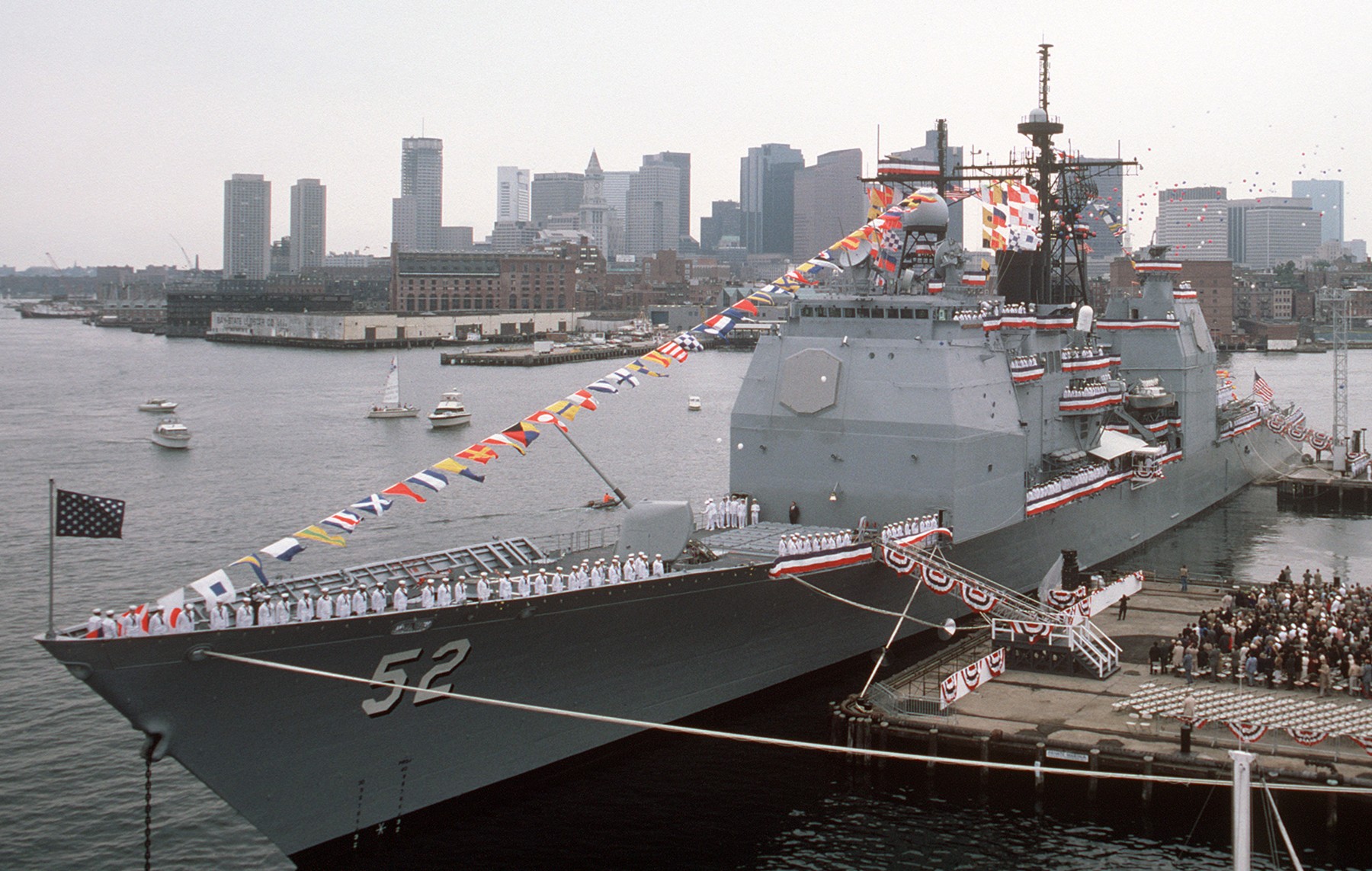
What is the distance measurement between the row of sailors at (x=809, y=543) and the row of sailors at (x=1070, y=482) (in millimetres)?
6878

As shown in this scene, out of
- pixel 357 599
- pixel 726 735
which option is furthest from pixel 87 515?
pixel 726 735

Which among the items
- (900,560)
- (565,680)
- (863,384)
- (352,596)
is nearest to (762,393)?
(863,384)

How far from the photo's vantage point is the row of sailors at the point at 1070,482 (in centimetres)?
2766

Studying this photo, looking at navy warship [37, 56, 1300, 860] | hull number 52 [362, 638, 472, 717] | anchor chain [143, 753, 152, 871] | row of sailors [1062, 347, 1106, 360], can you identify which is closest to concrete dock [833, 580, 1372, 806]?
navy warship [37, 56, 1300, 860]

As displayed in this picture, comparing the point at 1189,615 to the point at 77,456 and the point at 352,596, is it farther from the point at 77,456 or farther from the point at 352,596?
the point at 77,456

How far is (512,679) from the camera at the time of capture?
58.4ft

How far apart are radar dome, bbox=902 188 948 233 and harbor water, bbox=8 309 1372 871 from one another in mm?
9665

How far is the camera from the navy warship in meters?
15.8

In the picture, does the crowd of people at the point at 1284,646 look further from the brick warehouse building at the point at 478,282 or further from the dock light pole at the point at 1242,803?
the brick warehouse building at the point at 478,282

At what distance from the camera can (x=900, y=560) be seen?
859 inches

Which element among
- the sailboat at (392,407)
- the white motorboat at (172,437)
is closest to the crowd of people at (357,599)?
the white motorboat at (172,437)

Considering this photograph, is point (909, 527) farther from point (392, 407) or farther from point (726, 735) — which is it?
point (392, 407)

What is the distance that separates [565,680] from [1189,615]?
14287 mm

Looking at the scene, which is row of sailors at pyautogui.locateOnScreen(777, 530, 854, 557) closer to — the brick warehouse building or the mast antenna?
the mast antenna
